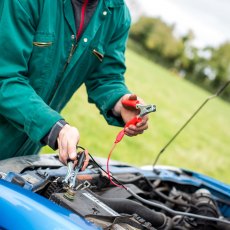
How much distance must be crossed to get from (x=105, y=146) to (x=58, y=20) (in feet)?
14.0

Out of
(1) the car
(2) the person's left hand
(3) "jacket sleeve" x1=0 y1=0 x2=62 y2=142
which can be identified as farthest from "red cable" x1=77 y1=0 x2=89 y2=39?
(1) the car

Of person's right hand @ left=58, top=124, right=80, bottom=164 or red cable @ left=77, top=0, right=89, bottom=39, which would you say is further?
red cable @ left=77, top=0, right=89, bottom=39

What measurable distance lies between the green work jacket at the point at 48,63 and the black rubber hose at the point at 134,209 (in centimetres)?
44

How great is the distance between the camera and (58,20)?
2.02m

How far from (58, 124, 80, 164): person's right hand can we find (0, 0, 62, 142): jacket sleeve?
0.28ft

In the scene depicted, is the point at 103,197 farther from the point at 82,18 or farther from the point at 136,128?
the point at 82,18

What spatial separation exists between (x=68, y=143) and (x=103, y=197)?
1.74 ft

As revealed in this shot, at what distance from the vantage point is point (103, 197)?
209 cm

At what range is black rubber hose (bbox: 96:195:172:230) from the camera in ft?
6.64

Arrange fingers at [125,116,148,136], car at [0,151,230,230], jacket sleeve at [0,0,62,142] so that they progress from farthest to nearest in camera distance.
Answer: fingers at [125,116,148,136] → jacket sleeve at [0,0,62,142] → car at [0,151,230,230]

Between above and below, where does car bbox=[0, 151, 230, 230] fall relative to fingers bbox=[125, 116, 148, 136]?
below

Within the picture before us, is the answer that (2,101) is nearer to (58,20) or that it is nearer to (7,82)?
(7,82)

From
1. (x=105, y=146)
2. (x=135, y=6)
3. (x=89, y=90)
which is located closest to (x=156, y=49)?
(x=135, y=6)

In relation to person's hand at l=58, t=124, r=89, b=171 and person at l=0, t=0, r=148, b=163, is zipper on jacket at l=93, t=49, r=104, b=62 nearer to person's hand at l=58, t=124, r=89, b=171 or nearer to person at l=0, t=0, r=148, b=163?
person at l=0, t=0, r=148, b=163
